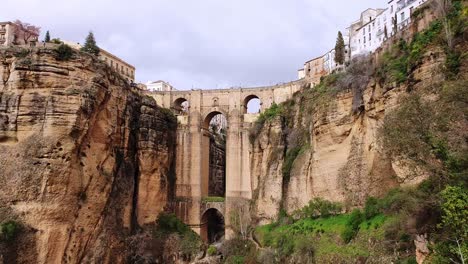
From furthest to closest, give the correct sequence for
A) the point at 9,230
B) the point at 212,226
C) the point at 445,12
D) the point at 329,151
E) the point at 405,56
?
the point at 212,226, the point at 329,151, the point at 9,230, the point at 405,56, the point at 445,12

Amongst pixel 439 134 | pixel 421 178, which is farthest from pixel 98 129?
pixel 439 134

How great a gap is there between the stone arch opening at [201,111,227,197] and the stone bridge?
0.28 ft

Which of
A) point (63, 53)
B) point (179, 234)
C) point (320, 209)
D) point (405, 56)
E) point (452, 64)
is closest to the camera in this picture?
point (452, 64)

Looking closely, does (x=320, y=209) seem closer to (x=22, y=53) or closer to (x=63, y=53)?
(x=63, y=53)

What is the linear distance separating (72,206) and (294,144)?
1549 centimetres

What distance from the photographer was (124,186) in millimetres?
35219

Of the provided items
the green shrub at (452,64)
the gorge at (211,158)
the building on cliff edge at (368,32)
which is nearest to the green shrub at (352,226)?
the gorge at (211,158)

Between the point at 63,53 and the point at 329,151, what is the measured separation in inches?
701

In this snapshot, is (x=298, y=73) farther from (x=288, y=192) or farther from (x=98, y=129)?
(x=98, y=129)

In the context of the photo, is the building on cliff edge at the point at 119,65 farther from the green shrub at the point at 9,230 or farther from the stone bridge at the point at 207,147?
the green shrub at the point at 9,230

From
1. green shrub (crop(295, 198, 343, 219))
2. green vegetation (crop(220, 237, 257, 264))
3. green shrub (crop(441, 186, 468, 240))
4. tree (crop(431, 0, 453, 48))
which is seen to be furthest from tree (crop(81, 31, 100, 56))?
green shrub (crop(441, 186, 468, 240))

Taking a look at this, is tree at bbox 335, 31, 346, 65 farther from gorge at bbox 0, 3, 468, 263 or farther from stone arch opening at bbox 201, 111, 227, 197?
stone arch opening at bbox 201, 111, 227, 197

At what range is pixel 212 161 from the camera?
45.7 meters

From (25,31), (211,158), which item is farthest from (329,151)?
(25,31)
